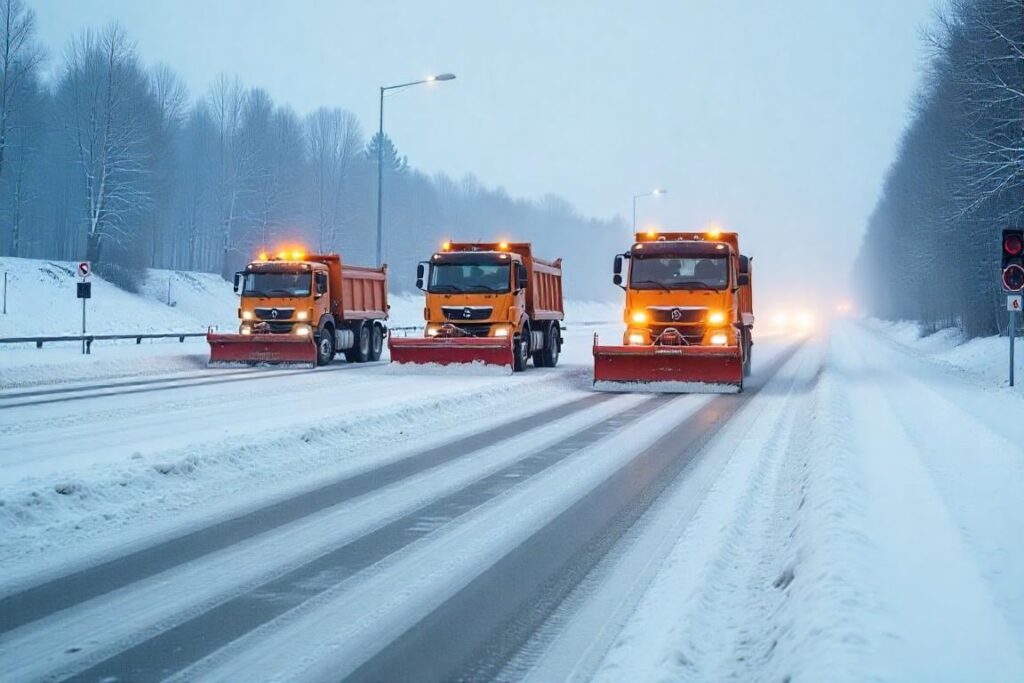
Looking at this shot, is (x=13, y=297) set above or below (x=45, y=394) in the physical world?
above

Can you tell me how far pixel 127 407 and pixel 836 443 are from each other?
10.8m

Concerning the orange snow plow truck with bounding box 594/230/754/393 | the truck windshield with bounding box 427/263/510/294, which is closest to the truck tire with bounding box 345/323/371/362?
the truck windshield with bounding box 427/263/510/294

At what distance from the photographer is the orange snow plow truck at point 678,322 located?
19.6m

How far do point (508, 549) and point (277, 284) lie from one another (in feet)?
70.2

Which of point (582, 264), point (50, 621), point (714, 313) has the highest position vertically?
point (582, 264)

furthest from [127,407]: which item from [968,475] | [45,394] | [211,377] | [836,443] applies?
[968,475]

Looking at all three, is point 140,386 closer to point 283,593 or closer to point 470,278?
point 470,278

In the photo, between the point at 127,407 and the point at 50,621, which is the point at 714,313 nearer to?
the point at 127,407

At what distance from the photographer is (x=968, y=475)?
9.21 metres

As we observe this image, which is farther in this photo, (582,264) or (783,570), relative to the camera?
(582,264)

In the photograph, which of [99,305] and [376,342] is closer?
[376,342]

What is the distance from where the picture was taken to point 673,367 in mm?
19766

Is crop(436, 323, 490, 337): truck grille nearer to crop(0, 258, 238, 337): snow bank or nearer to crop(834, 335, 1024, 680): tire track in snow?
crop(834, 335, 1024, 680): tire track in snow

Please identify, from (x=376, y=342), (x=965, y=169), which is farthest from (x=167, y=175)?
(x=965, y=169)
